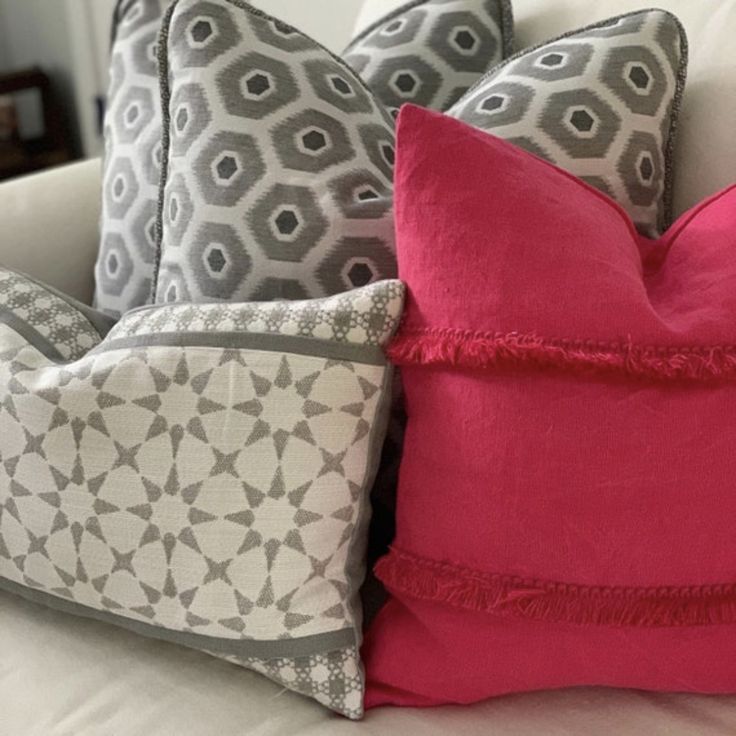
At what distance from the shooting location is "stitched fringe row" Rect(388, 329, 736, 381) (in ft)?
2.03

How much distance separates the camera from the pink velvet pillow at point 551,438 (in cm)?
63

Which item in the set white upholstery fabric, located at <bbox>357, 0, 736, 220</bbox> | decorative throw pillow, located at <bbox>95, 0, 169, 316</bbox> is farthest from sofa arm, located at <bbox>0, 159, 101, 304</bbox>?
white upholstery fabric, located at <bbox>357, 0, 736, 220</bbox>

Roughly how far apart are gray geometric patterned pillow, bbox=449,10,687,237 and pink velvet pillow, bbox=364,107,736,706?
108mm

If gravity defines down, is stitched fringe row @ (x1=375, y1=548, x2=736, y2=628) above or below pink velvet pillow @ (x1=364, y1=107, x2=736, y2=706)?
below

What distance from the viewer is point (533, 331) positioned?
0.63 m

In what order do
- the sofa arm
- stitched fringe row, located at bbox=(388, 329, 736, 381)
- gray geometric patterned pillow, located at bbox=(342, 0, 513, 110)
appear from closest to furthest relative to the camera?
stitched fringe row, located at bbox=(388, 329, 736, 381), gray geometric patterned pillow, located at bbox=(342, 0, 513, 110), the sofa arm

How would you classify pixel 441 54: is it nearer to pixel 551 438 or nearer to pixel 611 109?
pixel 611 109

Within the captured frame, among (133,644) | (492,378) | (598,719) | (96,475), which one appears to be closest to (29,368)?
(96,475)

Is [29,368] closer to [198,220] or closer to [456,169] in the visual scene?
[198,220]

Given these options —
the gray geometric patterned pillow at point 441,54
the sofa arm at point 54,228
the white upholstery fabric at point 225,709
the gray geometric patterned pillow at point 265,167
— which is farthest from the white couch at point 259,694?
the sofa arm at point 54,228

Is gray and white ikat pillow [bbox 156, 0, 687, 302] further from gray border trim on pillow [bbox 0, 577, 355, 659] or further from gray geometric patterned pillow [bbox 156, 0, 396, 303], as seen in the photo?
gray border trim on pillow [bbox 0, 577, 355, 659]

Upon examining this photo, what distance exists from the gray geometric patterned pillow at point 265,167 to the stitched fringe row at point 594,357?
16 centimetres

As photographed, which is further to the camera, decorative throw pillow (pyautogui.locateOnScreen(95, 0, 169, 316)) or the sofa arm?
the sofa arm

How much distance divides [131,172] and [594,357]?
1.78 feet
